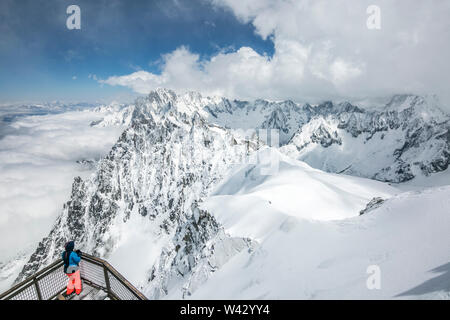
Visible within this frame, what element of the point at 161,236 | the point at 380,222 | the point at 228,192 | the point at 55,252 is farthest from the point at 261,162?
the point at 55,252

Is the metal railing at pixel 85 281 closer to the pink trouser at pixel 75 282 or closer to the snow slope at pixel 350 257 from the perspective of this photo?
the pink trouser at pixel 75 282

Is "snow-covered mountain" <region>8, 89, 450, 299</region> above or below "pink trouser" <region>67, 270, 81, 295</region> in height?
below

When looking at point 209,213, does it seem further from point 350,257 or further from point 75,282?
point 75,282

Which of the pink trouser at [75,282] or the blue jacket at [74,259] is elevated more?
the blue jacket at [74,259]

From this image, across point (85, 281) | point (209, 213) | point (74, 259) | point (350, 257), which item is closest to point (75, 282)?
point (85, 281)

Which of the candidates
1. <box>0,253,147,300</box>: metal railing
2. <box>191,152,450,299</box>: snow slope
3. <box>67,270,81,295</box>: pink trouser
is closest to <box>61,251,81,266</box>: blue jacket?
<box>0,253,147,300</box>: metal railing

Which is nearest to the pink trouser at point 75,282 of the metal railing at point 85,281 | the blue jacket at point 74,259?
the blue jacket at point 74,259

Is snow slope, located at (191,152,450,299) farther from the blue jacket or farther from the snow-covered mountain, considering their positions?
the blue jacket
